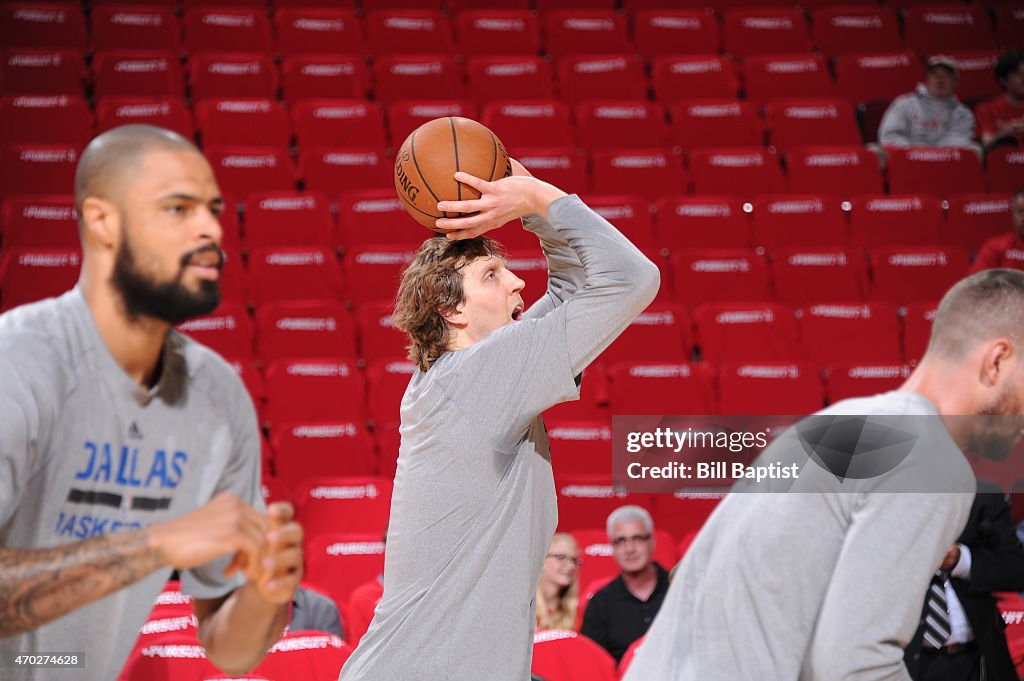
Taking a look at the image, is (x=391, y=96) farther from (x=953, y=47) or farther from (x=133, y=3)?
(x=953, y=47)

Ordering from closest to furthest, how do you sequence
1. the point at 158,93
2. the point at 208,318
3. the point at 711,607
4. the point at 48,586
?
1. the point at 48,586
2. the point at 711,607
3. the point at 208,318
4. the point at 158,93

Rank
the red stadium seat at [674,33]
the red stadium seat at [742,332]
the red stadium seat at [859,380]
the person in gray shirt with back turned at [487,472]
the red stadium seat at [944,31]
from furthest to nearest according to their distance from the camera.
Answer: the red stadium seat at [944,31] < the red stadium seat at [674,33] < the red stadium seat at [742,332] < the red stadium seat at [859,380] < the person in gray shirt with back turned at [487,472]

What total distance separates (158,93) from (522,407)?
5599 millimetres

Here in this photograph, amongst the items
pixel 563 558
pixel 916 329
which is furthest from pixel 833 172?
pixel 563 558

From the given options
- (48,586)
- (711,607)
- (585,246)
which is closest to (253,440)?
(48,586)

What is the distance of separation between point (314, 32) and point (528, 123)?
172 centimetres

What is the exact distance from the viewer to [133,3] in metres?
7.88

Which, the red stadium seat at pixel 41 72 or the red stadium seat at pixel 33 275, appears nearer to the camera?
the red stadium seat at pixel 33 275

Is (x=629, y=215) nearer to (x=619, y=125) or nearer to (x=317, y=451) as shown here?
(x=619, y=125)

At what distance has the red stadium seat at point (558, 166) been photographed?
21.3 feet

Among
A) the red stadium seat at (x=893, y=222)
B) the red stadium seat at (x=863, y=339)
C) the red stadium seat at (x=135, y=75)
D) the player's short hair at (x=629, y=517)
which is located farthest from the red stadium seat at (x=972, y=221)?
the red stadium seat at (x=135, y=75)

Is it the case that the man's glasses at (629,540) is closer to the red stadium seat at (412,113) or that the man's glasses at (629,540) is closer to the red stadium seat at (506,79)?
the red stadium seat at (412,113)

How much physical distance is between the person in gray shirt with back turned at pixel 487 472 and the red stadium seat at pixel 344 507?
A: 8.49 ft

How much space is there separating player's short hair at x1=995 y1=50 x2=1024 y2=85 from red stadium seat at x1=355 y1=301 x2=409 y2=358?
424cm
